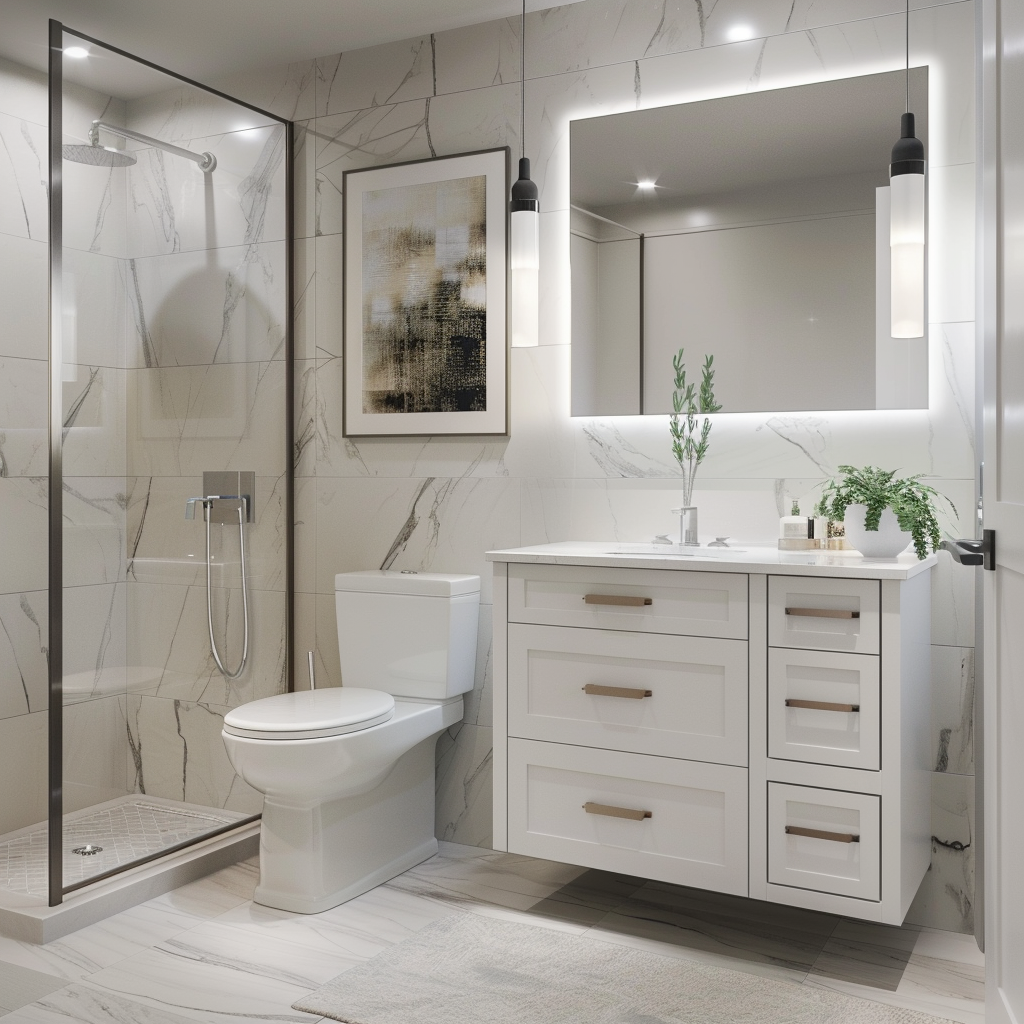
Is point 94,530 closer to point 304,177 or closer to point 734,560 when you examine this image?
point 304,177

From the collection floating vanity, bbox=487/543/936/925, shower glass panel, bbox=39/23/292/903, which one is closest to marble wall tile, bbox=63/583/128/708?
shower glass panel, bbox=39/23/292/903

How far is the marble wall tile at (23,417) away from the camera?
299 centimetres

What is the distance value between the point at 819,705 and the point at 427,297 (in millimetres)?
1682

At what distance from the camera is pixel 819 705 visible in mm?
2109

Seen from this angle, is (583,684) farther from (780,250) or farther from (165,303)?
(165,303)

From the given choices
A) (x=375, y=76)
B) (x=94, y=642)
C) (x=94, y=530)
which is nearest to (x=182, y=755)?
(x=94, y=642)

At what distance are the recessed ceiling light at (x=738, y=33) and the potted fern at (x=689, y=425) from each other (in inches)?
32.1

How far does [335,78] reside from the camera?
3227mm

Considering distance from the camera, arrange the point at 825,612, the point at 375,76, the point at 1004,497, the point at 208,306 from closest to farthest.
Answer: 1. the point at 1004,497
2. the point at 825,612
3. the point at 208,306
4. the point at 375,76

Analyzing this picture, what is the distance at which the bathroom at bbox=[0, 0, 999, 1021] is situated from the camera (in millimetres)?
2408

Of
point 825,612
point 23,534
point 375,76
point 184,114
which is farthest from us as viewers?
point 375,76

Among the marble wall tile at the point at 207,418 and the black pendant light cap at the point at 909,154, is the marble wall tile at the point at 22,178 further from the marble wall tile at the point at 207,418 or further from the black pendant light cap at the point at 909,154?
the black pendant light cap at the point at 909,154

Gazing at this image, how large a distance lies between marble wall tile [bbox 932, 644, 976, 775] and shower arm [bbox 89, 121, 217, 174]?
236 cm

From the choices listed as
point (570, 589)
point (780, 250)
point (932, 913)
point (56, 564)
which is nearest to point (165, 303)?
point (56, 564)
